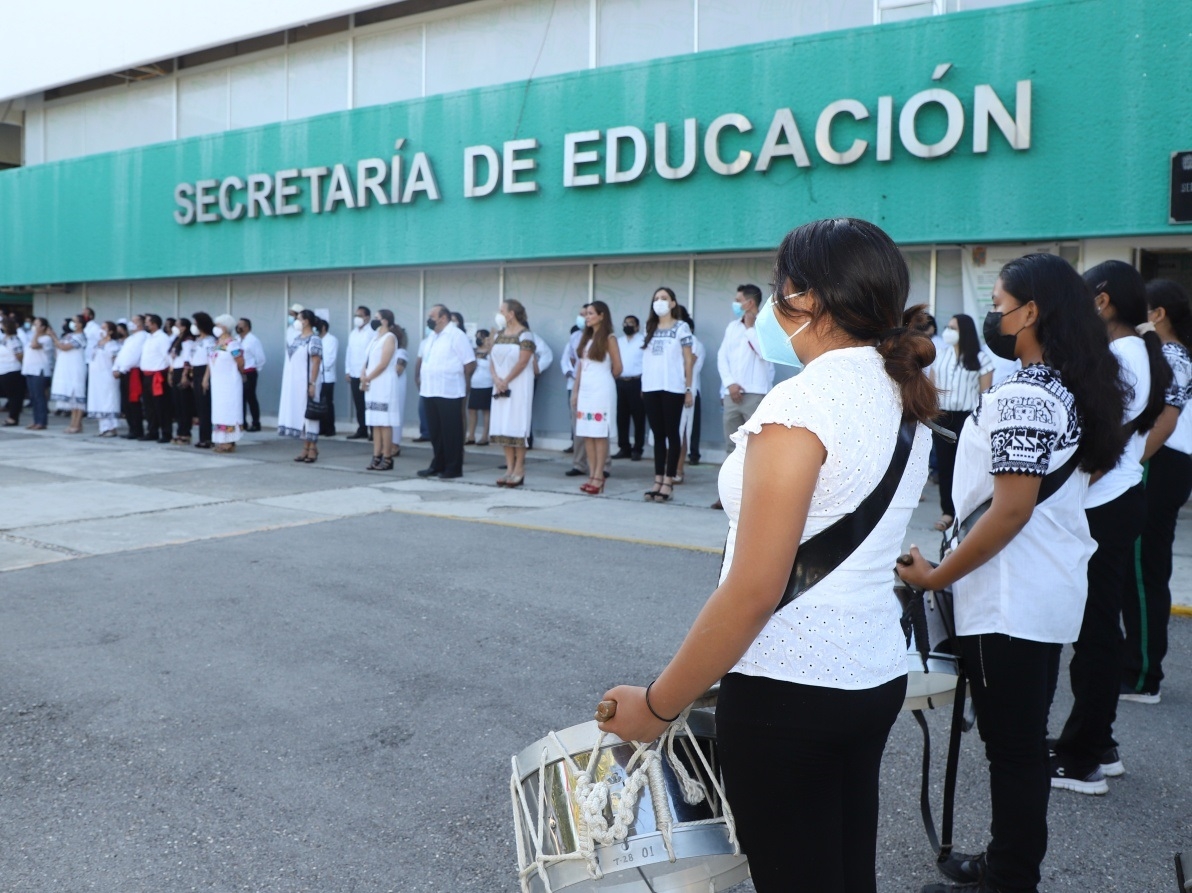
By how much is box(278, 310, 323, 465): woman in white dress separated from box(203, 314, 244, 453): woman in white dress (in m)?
0.61

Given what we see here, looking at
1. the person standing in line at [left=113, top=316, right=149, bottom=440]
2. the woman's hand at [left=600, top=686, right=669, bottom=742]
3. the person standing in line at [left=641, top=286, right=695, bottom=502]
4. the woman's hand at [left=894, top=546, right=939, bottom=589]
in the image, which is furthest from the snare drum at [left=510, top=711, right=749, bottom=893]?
the person standing in line at [left=113, top=316, right=149, bottom=440]

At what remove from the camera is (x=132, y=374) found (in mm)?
→ 15664

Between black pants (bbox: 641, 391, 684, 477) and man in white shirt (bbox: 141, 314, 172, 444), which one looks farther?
man in white shirt (bbox: 141, 314, 172, 444)

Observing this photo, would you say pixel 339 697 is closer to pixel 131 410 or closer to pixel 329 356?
pixel 329 356

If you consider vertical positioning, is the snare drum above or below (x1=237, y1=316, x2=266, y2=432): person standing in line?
below

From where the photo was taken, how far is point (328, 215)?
16281 mm

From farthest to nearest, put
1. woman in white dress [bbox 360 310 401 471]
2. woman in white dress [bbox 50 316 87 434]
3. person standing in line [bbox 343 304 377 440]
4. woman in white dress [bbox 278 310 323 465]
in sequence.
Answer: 1. woman in white dress [bbox 50 316 87 434]
2. person standing in line [bbox 343 304 377 440]
3. woman in white dress [bbox 278 310 323 465]
4. woman in white dress [bbox 360 310 401 471]

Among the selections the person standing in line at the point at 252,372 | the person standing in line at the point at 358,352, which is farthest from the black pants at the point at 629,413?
the person standing in line at the point at 252,372

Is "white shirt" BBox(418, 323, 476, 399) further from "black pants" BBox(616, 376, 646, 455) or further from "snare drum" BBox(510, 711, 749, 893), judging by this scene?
"snare drum" BBox(510, 711, 749, 893)

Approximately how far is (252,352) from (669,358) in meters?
9.07

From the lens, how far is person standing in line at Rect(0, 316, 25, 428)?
1822cm

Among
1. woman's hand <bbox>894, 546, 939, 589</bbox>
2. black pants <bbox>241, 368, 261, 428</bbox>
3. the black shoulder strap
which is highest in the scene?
black pants <bbox>241, 368, 261, 428</bbox>

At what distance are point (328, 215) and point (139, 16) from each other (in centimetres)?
588

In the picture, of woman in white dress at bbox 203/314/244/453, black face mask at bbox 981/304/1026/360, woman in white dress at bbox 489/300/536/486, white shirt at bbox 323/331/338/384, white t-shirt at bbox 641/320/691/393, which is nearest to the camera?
black face mask at bbox 981/304/1026/360
